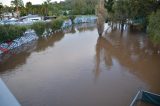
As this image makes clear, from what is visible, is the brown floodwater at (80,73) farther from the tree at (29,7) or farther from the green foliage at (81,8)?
the tree at (29,7)

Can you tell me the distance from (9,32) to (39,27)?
537cm

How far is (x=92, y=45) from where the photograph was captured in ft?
65.0

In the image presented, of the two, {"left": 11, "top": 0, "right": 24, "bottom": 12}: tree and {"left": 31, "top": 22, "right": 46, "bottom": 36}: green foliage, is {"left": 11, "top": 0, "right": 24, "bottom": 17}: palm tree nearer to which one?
{"left": 11, "top": 0, "right": 24, "bottom": 12}: tree

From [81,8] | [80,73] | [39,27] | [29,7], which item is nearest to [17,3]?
[29,7]

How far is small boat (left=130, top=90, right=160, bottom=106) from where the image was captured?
8.00m

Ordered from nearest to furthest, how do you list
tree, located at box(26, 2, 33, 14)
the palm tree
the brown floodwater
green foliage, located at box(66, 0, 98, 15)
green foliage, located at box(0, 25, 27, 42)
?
the brown floodwater → green foliage, located at box(0, 25, 27, 42) → the palm tree → tree, located at box(26, 2, 33, 14) → green foliage, located at box(66, 0, 98, 15)

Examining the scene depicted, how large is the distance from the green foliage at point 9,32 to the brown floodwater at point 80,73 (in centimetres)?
117

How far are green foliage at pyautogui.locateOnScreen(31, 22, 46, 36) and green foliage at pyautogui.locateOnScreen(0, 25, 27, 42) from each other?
2.78 metres

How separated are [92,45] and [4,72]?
9.35 m

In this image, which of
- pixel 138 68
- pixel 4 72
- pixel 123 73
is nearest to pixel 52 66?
pixel 4 72

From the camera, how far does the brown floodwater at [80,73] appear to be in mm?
8945

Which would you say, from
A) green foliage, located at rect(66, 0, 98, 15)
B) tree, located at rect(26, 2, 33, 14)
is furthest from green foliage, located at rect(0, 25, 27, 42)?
green foliage, located at rect(66, 0, 98, 15)

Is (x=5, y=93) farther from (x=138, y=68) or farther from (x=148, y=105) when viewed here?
(x=138, y=68)

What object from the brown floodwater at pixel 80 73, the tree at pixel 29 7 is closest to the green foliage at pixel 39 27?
the brown floodwater at pixel 80 73
